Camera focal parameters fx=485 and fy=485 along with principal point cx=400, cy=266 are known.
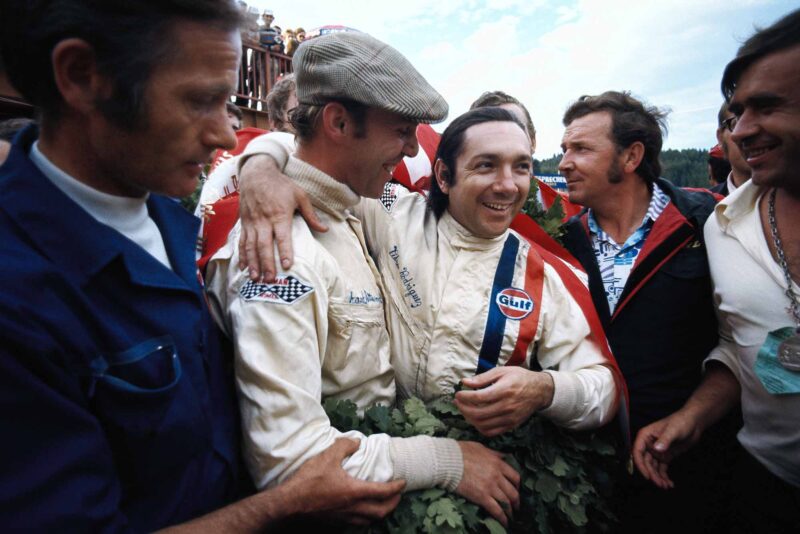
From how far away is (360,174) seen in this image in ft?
6.79

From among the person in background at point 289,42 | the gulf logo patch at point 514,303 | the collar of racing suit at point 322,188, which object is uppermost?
the person in background at point 289,42

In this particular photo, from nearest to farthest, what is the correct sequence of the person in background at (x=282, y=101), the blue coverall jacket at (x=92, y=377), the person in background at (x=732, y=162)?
1. the blue coverall jacket at (x=92, y=377)
2. the person in background at (x=732, y=162)
3. the person in background at (x=282, y=101)

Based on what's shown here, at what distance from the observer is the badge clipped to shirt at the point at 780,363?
1.90 metres

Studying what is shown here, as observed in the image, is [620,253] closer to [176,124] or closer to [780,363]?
[780,363]

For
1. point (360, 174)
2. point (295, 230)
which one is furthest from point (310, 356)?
point (360, 174)

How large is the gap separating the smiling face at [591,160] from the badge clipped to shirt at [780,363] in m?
1.37

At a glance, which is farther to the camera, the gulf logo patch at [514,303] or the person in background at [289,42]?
the person in background at [289,42]

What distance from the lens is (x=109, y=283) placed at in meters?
1.25

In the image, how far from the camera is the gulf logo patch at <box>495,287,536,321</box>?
2107 mm

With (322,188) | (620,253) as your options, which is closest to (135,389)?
(322,188)

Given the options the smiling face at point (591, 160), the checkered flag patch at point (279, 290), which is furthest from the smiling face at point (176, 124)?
the smiling face at point (591, 160)

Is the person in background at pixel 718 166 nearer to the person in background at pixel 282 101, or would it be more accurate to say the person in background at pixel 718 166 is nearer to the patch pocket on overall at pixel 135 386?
the person in background at pixel 282 101

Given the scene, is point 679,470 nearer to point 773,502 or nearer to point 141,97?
point 773,502

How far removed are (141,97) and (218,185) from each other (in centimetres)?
170
